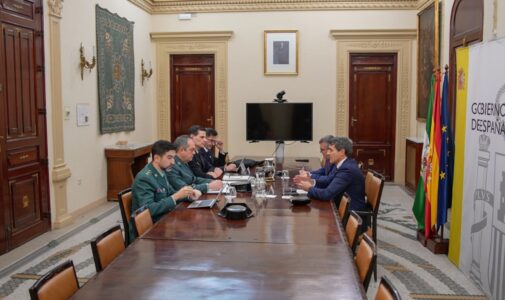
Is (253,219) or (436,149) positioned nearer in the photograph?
(253,219)

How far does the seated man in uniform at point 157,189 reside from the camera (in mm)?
A: 3646

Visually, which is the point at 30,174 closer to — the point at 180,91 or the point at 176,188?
the point at 176,188

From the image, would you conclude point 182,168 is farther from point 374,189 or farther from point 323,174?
point 374,189

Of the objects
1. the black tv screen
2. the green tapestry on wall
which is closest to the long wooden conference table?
the green tapestry on wall

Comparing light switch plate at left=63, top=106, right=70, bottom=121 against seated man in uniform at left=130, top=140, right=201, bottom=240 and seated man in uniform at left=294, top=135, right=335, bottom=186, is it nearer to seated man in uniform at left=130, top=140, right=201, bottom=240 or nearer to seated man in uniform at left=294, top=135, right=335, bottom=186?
seated man in uniform at left=130, top=140, right=201, bottom=240

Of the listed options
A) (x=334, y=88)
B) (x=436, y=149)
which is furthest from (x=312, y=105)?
(x=436, y=149)

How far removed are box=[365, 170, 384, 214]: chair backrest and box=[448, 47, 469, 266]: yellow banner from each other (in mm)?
668

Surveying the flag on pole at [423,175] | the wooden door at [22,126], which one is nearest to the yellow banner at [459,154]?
the flag on pole at [423,175]

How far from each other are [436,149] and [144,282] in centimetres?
353

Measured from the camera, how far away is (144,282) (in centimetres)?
215

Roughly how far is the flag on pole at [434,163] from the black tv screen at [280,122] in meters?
3.72

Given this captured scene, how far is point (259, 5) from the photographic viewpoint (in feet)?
30.2

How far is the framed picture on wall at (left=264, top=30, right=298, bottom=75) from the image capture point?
9.22 meters

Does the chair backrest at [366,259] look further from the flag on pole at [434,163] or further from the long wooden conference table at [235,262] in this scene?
the flag on pole at [434,163]
